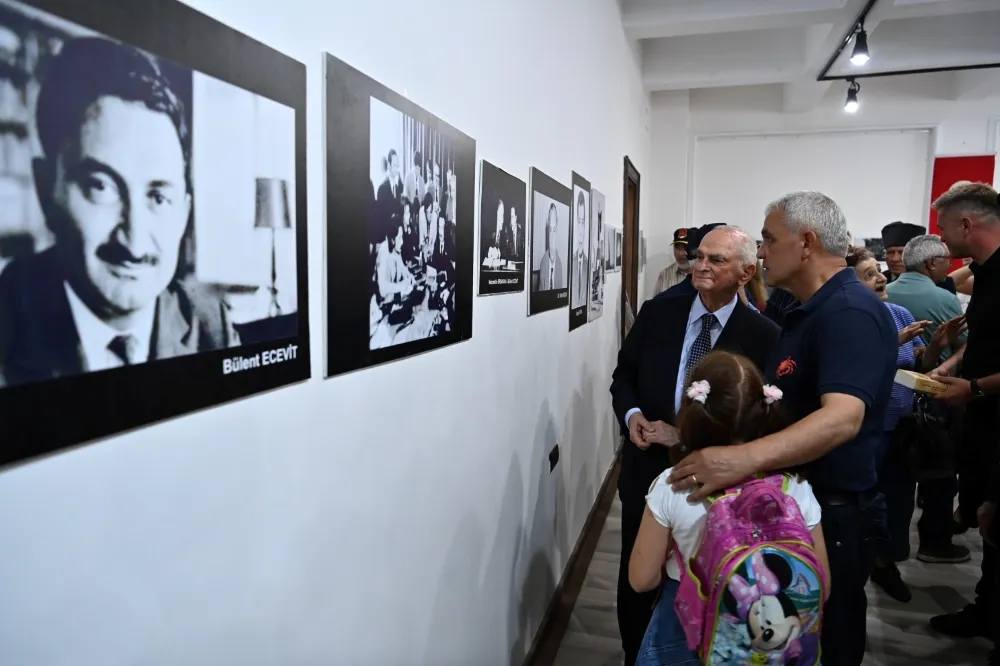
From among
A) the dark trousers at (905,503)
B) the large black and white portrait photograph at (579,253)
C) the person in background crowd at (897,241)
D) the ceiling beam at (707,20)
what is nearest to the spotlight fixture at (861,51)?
the ceiling beam at (707,20)

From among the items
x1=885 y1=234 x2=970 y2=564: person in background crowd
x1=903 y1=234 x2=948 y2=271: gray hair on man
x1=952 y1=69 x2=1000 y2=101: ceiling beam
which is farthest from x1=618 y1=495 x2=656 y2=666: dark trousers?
x1=952 y1=69 x2=1000 y2=101: ceiling beam

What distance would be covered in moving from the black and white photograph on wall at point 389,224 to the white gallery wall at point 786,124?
5820 mm

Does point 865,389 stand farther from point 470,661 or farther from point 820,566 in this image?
point 470,661

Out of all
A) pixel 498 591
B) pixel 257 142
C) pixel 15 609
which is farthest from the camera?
pixel 498 591

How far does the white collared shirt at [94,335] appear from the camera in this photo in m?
0.62

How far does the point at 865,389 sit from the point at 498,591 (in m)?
1.27

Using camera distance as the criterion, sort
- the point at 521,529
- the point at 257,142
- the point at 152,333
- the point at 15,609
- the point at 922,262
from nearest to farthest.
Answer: the point at 15,609 < the point at 152,333 < the point at 257,142 < the point at 521,529 < the point at 922,262

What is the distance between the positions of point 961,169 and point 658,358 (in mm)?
6539

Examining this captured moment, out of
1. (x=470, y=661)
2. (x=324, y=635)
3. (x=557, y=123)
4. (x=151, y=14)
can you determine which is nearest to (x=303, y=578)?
(x=324, y=635)

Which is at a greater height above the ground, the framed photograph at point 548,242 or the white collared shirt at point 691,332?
the framed photograph at point 548,242

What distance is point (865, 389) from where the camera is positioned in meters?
1.48

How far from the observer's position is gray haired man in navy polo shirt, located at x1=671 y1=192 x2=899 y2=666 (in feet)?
4.68

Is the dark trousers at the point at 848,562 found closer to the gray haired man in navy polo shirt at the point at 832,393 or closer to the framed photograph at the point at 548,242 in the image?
the gray haired man in navy polo shirt at the point at 832,393
